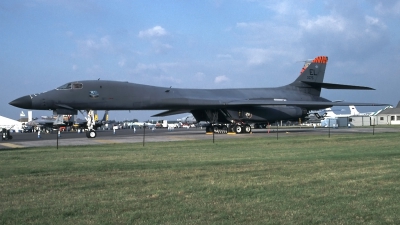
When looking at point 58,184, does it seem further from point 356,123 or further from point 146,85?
point 356,123

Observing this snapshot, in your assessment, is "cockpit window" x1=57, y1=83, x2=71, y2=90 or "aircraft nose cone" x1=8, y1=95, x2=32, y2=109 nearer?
"aircraft nose cone" x1=8, y1=95, x2=32, y2=109

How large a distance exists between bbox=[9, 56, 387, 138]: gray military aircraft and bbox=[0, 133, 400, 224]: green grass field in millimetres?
15934

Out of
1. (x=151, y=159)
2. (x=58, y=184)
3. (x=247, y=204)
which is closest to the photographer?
(x=247, y=204)

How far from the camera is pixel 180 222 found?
584 centimetres

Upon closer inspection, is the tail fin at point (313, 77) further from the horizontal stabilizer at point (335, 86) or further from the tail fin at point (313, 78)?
the horizontal stabilizer at point (335, 86)

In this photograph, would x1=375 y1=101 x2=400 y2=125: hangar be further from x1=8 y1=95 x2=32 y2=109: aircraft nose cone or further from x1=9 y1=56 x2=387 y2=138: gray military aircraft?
x1=8 y1=95 x2=32 y2=109: aircraft nose cone

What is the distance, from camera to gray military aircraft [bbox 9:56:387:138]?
98.3 ft

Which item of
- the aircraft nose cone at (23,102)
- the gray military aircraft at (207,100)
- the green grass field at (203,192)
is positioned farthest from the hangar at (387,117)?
the green grass field at (203,192)

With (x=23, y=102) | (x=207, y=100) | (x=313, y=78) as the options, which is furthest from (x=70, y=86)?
(x=313, y=78)

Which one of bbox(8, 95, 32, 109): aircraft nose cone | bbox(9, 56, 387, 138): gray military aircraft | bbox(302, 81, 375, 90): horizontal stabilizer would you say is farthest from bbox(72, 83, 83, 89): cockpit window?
bbox(302, 81, 375, 90): horizontal stabilizer

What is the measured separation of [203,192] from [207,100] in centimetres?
2655

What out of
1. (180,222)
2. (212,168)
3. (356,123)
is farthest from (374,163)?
(356,123)

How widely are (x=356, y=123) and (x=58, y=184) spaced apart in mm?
84620

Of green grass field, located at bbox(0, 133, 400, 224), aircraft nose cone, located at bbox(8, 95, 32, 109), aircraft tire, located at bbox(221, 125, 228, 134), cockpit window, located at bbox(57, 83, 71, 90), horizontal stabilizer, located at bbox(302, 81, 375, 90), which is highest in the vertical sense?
horizontal stabilizer, located at bbox(302, 81, 375, 90)
